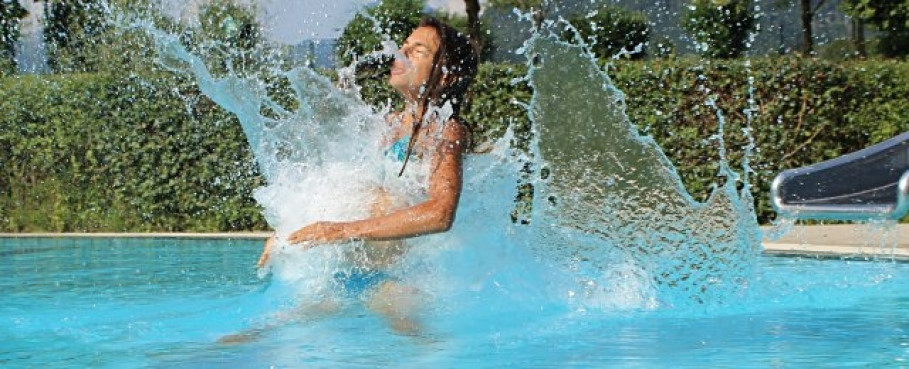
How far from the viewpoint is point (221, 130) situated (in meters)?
12.3

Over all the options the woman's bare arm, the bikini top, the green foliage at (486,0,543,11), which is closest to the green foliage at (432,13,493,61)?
the green foliage at (486,0,543,11)

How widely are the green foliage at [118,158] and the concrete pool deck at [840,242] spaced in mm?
1131

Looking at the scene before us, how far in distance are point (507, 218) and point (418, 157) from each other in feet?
3.00

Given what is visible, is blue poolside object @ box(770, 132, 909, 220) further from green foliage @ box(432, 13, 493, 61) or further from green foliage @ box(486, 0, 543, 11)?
green foliage @ box(432, 13, 493, 61)

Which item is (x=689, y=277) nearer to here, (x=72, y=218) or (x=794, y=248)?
(x=794, y=248)

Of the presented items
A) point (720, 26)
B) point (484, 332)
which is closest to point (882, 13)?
point (720, 26)

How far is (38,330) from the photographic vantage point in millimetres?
5359

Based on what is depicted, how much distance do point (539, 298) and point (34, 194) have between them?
8.74 meters

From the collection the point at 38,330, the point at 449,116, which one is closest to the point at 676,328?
the point at 449,116

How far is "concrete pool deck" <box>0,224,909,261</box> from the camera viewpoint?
8.59 metres

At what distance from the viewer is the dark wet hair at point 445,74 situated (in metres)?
4.48

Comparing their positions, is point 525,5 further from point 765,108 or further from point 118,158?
point 118,158

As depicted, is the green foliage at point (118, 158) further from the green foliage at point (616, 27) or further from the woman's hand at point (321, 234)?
the green foliage at point (616, 27)

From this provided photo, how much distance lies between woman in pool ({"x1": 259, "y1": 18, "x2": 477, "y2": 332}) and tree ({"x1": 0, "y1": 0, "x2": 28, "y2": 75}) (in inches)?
391
